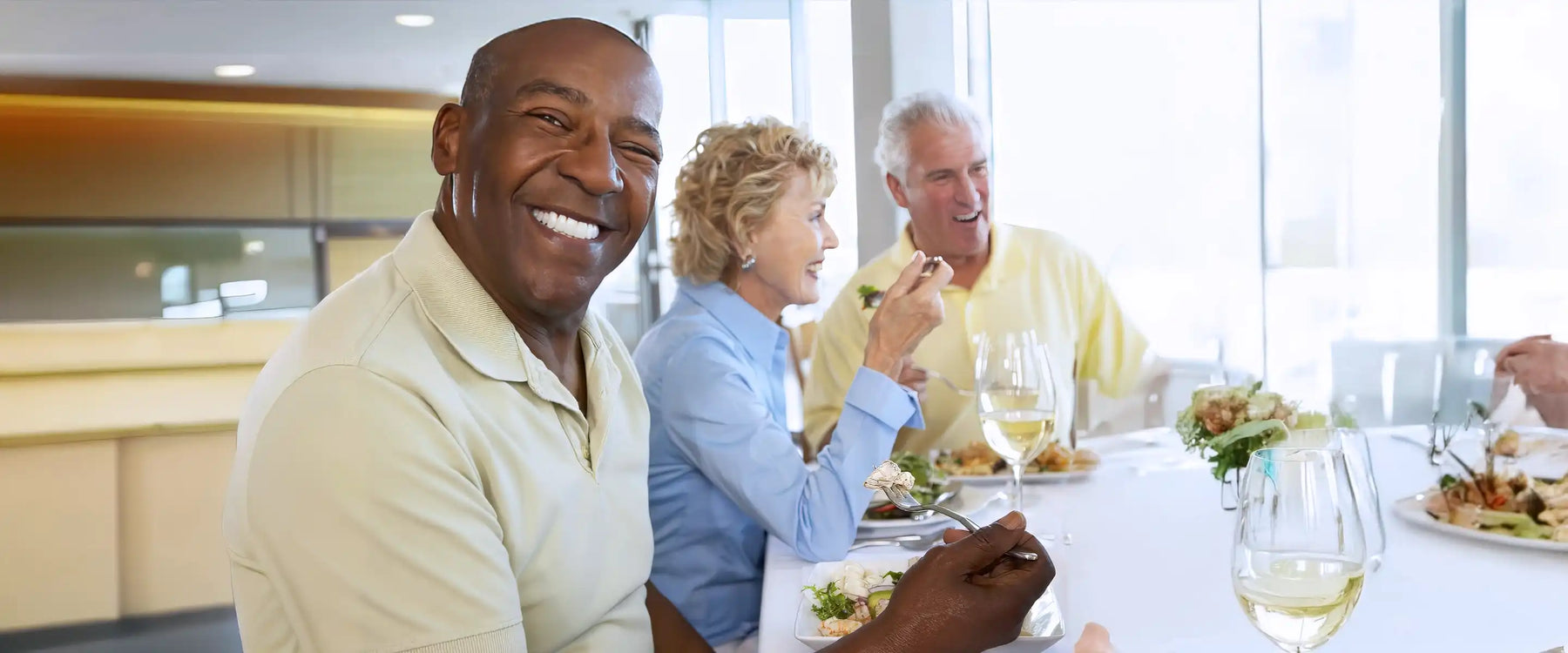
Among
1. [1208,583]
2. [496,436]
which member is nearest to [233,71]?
[496,436]

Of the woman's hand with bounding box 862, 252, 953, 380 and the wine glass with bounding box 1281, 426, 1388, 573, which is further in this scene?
the woman's hand with bounding box 862, 252, 953, 380

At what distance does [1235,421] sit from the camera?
1443 millimetres

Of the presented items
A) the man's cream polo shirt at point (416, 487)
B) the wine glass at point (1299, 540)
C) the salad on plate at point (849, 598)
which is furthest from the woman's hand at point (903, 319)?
the wine glass at point (1299, 540)

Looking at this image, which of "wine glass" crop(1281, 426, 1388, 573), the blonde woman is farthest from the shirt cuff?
"wine glass" crop(1281, 426, 1388, 573)

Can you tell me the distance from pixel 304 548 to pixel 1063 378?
6.13 feet

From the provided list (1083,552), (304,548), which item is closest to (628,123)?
(304,548)

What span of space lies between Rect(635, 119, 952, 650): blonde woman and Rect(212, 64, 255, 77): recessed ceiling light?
314 centimetres

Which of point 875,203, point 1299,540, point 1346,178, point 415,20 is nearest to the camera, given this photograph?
point 1299,540

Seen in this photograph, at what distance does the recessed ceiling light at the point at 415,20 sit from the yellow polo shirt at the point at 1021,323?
297 cm

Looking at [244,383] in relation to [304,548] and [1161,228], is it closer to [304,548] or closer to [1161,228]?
[1161,228]

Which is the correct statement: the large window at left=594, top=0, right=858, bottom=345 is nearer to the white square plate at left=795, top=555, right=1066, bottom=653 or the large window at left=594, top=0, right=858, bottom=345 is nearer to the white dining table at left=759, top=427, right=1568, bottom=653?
the white dining table at left=759, top=427, right=1568, bottom=653

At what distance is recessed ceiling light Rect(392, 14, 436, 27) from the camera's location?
15.8 feet

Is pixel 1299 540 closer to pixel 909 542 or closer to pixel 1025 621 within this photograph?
pixel 1025 621

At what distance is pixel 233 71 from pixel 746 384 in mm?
3611
